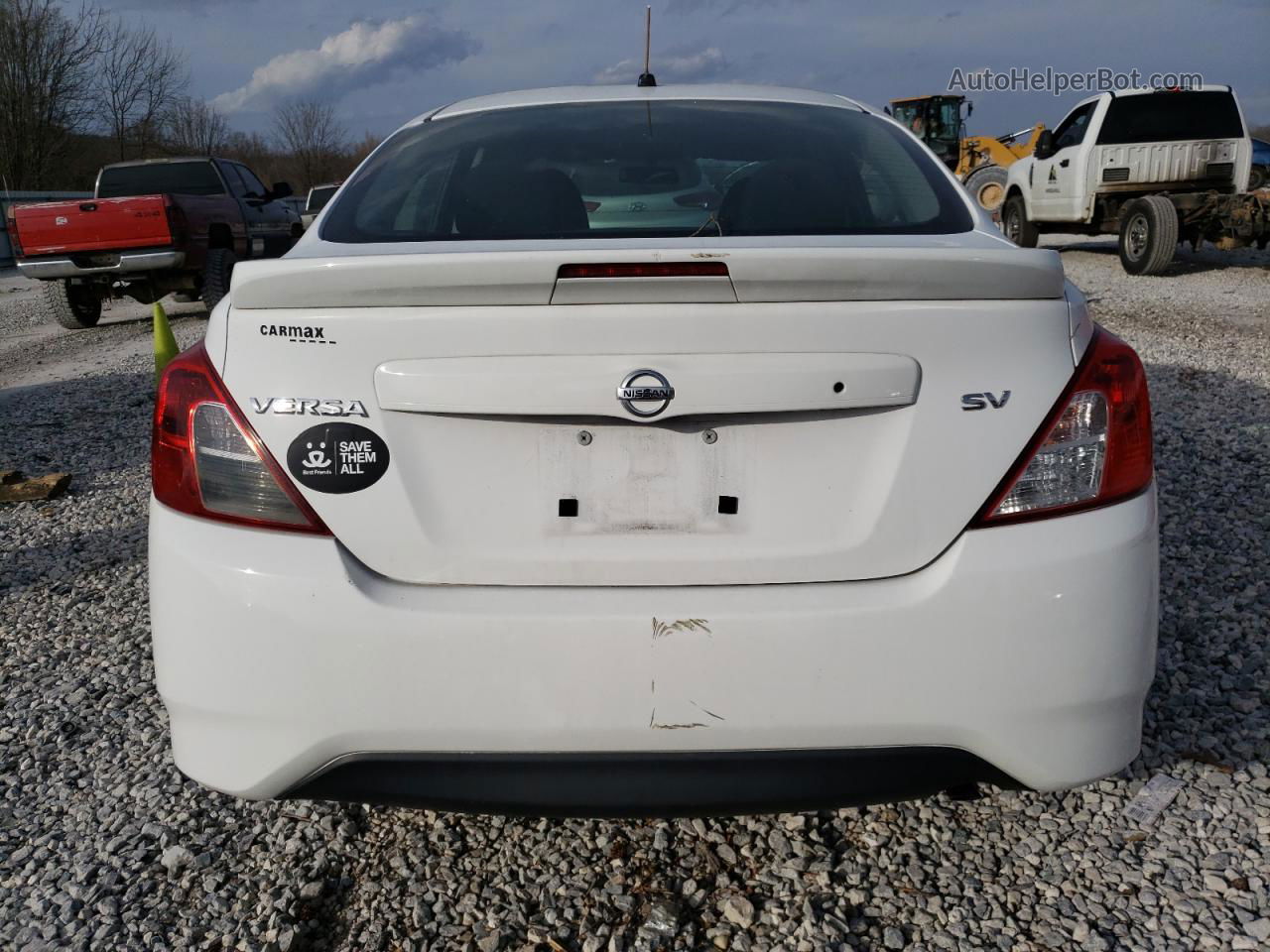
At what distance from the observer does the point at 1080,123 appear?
43.8 ft

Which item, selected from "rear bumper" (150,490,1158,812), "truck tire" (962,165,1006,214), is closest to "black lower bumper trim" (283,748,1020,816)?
"rear bumper" (150,490,1158,812)

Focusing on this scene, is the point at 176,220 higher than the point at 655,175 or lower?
lower

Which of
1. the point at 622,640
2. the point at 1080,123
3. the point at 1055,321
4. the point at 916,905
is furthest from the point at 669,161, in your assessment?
the point at 1080,123

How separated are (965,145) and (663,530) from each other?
19993mm

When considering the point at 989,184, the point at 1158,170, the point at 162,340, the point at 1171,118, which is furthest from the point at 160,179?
the point at 989,184

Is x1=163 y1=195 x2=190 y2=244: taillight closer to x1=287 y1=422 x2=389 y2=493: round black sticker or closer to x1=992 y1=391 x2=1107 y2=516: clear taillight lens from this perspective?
x1=287 y1=422 x2=389 y2=493: round black sticker

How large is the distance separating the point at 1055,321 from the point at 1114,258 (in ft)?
50.5

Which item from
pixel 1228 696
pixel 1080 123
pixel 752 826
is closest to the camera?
pixel 752 826

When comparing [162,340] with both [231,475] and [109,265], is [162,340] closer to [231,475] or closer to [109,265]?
[231,475]

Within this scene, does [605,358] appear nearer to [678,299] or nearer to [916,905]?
[678,299]

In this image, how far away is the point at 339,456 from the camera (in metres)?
1.65

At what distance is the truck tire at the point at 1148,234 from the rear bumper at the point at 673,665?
1197cm

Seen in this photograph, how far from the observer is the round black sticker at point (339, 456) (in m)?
1.65

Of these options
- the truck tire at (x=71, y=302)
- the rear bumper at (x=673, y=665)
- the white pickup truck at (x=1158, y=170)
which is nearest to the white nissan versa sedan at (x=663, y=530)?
the rear bumper at (x=673, y=665)
